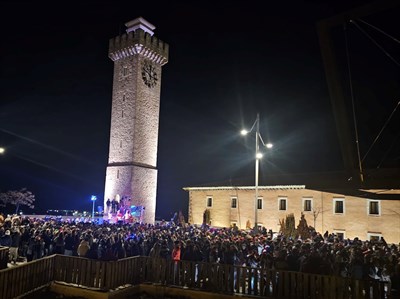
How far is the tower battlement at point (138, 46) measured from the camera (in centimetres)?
3634

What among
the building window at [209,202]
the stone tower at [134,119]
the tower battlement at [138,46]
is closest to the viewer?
the stone tower at [134,119]

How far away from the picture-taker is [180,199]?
54.3 meters

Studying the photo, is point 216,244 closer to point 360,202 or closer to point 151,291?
point 151,291

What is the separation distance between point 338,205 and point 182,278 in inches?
824

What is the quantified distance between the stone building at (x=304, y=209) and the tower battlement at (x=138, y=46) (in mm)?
15775

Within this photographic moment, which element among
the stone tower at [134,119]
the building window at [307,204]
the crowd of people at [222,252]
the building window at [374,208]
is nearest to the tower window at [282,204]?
the building window at [307,204]

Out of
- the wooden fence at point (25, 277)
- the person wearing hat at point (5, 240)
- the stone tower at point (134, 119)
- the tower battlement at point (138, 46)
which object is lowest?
the wooden fence at point (25, 277)

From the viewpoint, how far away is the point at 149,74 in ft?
123

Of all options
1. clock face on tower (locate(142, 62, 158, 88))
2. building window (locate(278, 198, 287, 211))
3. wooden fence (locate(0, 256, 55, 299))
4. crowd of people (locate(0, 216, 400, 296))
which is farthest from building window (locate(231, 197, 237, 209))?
wooden fence (locate(0, 256, 55, 299))

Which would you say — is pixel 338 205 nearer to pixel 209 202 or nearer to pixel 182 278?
pixel 209 202

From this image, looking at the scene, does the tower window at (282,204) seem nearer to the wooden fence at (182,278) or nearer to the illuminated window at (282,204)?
the illuminated window at (282,204)

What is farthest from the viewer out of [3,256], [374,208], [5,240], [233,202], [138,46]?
[138,46]

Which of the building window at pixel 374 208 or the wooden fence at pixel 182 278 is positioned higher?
the building window at pixel 374 208

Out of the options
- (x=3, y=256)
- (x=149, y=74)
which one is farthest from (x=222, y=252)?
(x=149, y=74)
